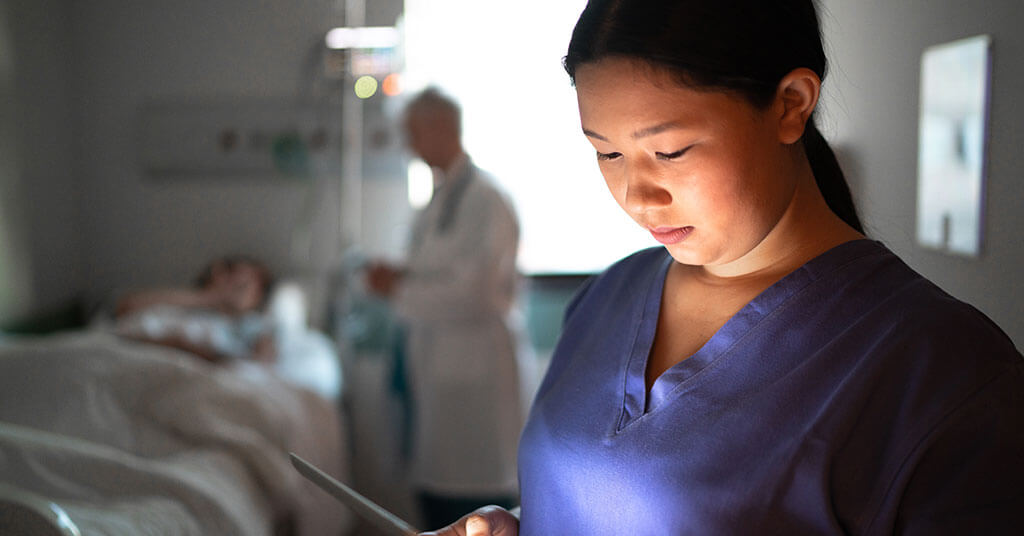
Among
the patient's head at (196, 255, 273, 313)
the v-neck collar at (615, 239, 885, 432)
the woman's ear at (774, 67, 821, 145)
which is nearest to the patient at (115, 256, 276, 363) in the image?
the patient's head at (196, 255, 273, 313)

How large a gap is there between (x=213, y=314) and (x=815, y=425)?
1.97 metres

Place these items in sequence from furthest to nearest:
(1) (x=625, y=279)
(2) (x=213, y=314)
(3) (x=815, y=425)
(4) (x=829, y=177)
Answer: (2) (x=213, y=314) → (1) (x=625, y=279) → (4) (x=829, y=177) → (3) (x=815, y=425)

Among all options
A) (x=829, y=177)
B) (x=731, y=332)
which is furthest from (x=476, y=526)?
(x=829, y=177)

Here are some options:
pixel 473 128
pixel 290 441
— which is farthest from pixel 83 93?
pixel 473 128

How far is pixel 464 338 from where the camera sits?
2.05 metres

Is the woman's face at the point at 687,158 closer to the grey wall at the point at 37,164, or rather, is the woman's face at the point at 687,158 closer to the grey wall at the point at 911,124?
the grey wall at the point at 911,124

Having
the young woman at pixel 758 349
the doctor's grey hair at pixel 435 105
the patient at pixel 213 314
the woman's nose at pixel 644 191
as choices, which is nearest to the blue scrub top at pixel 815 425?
the young woman at pixel 758 349

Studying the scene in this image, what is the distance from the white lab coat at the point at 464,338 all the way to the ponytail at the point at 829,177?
1.41 m

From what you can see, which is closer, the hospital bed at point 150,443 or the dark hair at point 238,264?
the hospital bed at point 150,443

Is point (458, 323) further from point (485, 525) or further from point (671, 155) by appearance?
point (671, 155)

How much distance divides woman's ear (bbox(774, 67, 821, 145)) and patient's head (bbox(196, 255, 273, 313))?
1558 mm

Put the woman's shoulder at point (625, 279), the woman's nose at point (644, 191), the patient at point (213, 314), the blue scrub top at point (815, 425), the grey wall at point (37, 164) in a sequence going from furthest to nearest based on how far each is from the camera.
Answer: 1. the patient at point (213, 314)
2. the grey wall at point (37, 164)
3. the woman's shoulder at point (625, 279)
4. the woman's nose at point (644, 191)
5. the blue scrub top at point (815, 425)

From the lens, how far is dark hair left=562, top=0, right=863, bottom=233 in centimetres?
54

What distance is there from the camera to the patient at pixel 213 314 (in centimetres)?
179
